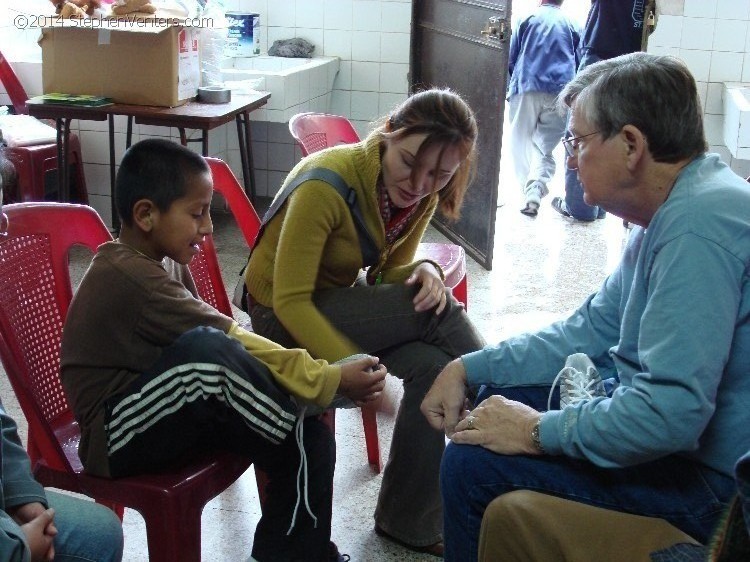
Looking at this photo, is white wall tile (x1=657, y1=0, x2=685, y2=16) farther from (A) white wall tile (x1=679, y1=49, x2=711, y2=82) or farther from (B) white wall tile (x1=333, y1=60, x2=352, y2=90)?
(B) white wall tile (x1=333, y1=60, x2=352, y2=90)

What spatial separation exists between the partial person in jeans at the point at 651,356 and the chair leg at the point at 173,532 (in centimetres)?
46

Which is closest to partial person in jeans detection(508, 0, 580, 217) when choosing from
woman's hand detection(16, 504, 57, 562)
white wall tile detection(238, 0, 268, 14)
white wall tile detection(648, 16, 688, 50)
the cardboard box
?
white wall tile detection(648, 16, 688, 50)

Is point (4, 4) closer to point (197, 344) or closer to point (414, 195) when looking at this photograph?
point (414, 195)

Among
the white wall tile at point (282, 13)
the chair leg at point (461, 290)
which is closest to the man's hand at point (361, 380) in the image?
the chair leg at point (461, 290)

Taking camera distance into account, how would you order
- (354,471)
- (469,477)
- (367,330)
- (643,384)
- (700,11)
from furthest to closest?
(700,11)
(354,471)
(367,330)
(469,477)
(643,384)

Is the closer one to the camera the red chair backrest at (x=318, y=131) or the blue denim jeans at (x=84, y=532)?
the blue denim jeans at (x=84, y=532)

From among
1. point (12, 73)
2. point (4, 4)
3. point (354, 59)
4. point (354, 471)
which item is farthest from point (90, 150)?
point (354, 471)

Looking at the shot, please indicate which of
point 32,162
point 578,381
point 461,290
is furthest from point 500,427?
point 32,162

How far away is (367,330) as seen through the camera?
208 centimetres

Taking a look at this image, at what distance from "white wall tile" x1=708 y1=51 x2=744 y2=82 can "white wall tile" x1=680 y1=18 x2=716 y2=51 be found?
0.07 m

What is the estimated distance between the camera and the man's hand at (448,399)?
1.76 m

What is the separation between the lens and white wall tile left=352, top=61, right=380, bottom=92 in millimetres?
5180

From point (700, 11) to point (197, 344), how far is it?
175 inches

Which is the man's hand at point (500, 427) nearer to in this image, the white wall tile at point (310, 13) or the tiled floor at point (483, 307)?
the tiled floor at point (483, 307)
